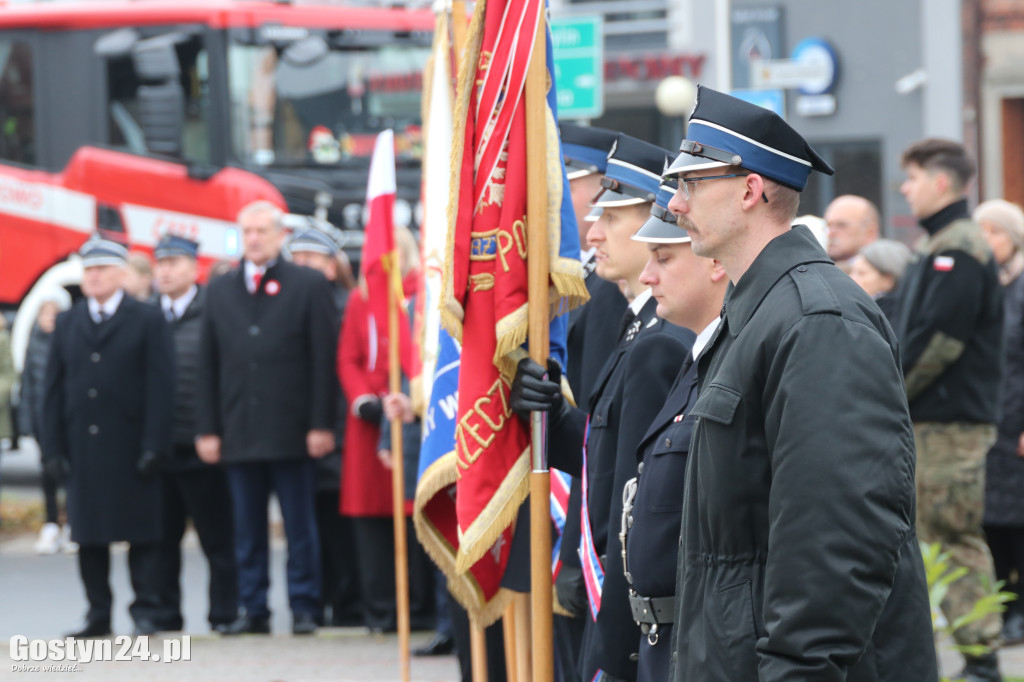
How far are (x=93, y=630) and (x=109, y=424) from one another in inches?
44.0

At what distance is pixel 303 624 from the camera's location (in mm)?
7453

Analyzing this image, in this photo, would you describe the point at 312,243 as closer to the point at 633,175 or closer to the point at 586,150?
the point at 586,150

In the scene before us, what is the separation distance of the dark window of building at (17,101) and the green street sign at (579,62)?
7.27 meters

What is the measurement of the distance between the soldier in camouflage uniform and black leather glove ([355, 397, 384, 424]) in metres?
2.87

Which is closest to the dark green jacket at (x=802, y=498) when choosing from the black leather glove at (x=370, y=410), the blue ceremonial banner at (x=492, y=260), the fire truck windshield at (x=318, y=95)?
the blue ceremonial banner at (x=492, y=260)

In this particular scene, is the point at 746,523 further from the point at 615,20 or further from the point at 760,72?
the point at 615,20

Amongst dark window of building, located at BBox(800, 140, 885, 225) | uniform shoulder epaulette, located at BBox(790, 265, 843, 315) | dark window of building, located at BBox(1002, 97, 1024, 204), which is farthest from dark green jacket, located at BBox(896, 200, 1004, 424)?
dark window of building, located at BBox(800, 140, 885, 225)

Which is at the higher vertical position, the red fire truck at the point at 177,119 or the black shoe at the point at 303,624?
the red fire truck at the point at 177,119

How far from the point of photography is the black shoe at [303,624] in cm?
742

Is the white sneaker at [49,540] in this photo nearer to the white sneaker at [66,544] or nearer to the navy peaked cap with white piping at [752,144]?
the white sneaker at [66,544]

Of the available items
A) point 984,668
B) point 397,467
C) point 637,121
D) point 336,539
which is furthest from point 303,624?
point 637,121

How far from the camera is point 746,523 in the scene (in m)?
2.43

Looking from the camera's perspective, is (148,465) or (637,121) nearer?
(148,465)

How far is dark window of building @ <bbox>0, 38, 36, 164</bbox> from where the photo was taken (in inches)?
552
